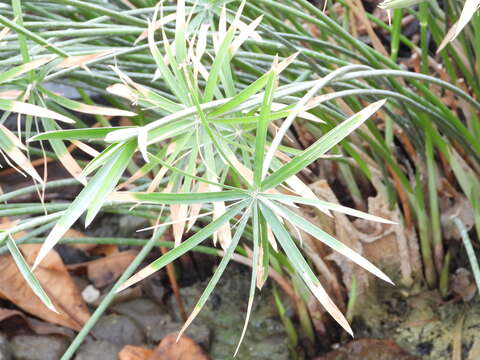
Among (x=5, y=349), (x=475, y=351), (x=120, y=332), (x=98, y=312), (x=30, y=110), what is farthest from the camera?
(x=120, y=332)

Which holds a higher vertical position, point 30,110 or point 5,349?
point 30,110

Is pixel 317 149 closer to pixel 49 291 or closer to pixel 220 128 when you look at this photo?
pixel 220 128

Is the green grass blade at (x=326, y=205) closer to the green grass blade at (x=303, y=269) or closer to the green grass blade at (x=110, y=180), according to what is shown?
the green grass blade at (x=303, y=269)

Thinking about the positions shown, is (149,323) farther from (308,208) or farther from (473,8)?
(473,8)

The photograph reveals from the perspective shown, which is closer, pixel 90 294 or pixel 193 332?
pixel 193 332

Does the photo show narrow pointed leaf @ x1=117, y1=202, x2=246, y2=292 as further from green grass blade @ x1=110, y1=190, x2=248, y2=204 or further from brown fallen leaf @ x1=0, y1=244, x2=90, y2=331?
brown fallen leaf @ x1=0, y1=244, x2=90, y2=331

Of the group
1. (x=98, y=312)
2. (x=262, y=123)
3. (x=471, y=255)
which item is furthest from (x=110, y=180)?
(x=471, y=255)

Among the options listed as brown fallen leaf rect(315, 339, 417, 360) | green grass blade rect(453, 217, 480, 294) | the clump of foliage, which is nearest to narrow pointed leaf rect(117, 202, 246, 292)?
the clump of foliage
